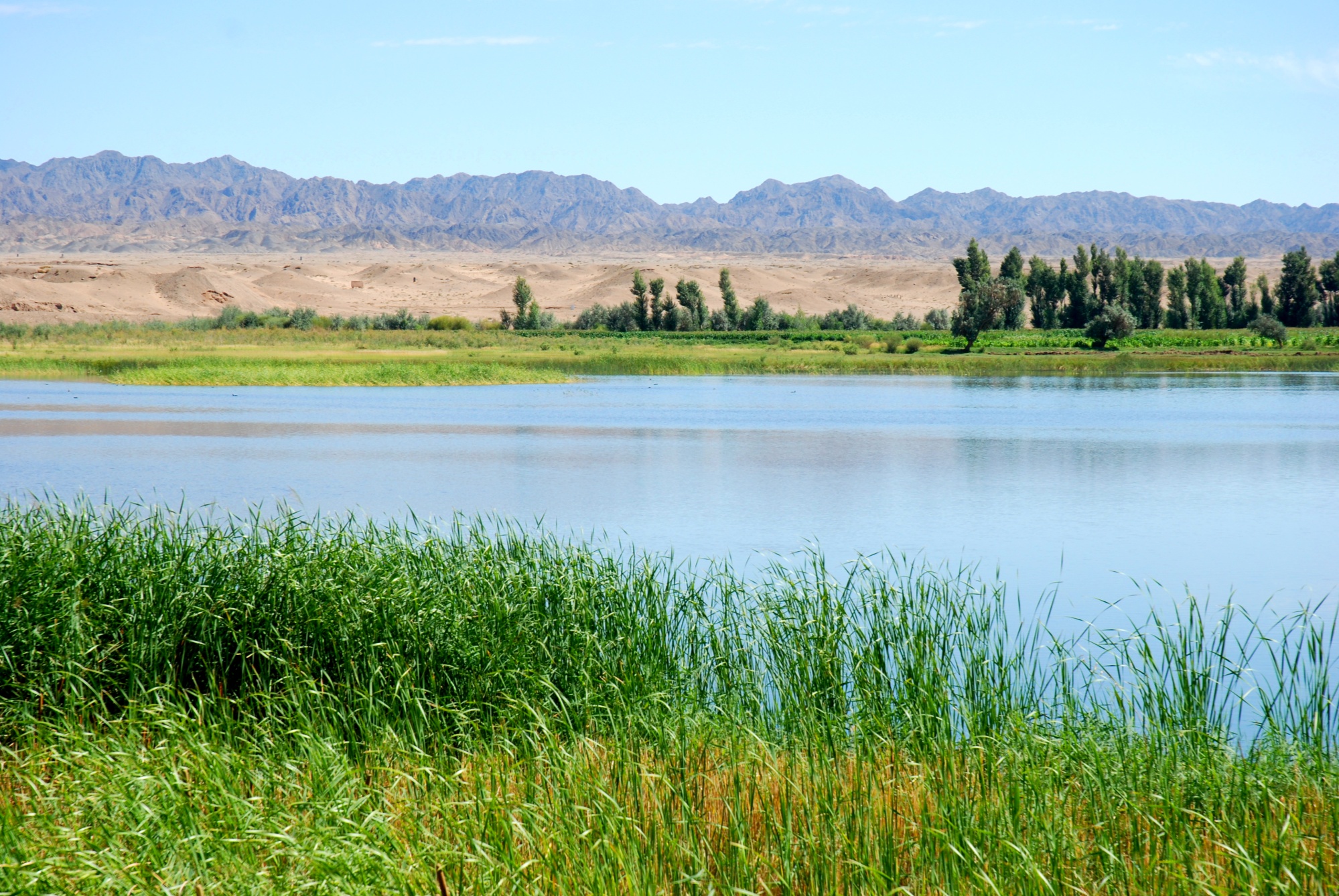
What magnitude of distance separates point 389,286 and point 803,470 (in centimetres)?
13656

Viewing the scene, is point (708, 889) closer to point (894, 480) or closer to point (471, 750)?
point (471, 750)

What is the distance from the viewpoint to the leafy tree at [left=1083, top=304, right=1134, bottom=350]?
70875mm

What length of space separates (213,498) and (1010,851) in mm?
13501

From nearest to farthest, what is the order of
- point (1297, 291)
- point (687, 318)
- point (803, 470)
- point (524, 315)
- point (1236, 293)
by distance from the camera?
point (803, 470), point (1297, 291), point (1236, 293), point (687, 318), point (524, 315)

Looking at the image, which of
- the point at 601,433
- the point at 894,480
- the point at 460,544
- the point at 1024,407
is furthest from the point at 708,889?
the point at 1024,407

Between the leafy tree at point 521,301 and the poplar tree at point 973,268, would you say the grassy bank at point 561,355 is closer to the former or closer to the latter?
the poplar tree at point 973,268

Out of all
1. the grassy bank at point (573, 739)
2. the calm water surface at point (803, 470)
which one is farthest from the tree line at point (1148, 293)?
the grassy bank at point (573, 739)

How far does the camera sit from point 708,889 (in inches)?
182

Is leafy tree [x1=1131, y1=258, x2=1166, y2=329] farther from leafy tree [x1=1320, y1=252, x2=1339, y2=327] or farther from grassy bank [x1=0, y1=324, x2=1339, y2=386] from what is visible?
leafy tree [x1=1320, y1=252, x2=1339, y2=327]

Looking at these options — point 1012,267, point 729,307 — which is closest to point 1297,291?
point 1012,267

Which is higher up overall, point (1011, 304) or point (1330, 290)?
point (1330, 290)

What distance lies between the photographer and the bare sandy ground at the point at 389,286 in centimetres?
11450

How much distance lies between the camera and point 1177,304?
7944cm

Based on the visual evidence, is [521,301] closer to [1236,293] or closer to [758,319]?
[758,319]
